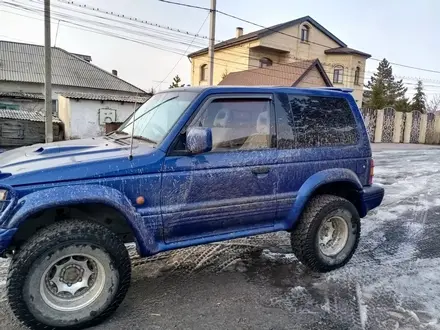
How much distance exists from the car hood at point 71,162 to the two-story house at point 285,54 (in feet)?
81.6

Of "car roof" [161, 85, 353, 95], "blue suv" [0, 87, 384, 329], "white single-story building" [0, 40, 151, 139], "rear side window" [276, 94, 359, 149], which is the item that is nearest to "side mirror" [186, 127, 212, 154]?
"blue suv" [0, 87, 384, 329]

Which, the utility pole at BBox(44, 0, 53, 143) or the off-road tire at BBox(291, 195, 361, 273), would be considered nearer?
the off-road tire at BBox(291, 195, 361, 273)

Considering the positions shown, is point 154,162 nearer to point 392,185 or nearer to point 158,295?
point 158,295

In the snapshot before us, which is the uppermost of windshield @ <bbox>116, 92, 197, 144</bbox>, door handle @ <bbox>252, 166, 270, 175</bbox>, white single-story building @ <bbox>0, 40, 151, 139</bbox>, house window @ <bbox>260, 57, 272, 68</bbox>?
house window @ <bbox>260, 57, 272, 68</bbox>

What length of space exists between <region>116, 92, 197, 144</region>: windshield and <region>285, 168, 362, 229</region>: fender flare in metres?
1.57

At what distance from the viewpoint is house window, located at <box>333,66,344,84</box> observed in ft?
117

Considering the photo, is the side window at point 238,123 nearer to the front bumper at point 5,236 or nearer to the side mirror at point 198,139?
the side mirror at point 198,139

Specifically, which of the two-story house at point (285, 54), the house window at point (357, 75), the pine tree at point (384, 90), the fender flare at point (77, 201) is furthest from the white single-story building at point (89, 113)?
the pine tree at point (384, 90)

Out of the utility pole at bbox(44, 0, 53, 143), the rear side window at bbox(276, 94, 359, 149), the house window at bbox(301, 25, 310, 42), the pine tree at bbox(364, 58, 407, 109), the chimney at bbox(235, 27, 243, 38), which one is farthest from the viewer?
the pine tree at bbox(364, 58, 407, 109)

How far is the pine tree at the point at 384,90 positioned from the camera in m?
41.5

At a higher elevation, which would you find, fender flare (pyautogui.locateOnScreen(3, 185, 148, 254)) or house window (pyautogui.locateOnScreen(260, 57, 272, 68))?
house window (pyautogui.locateOnScreen(260, 57, 272, 68))

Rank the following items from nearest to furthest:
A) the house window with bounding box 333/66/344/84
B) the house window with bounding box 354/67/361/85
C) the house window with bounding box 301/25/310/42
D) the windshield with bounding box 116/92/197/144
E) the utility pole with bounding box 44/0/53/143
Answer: the windshield with bounding box 116/92/197/144 → the utility pole with bounding box 44/0/53/143 → the house window with bounding box 301/25/310/42 → the house window with bounding box 333/66/344/84 → the house window with bounding box 354/67/361/85

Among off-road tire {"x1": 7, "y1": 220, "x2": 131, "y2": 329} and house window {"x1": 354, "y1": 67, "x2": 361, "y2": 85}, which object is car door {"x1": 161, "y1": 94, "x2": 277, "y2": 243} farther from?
house window {"x1": 354, "y1": 67, "x2": 361, "y2": 85}

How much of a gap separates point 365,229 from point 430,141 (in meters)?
28.4
